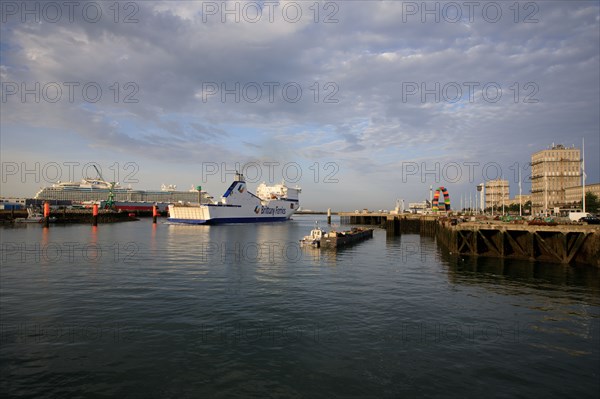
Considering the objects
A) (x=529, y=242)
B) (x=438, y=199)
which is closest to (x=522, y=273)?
(x=529, y=242)

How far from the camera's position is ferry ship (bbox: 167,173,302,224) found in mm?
104438

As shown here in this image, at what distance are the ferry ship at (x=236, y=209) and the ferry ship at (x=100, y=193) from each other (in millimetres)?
55230

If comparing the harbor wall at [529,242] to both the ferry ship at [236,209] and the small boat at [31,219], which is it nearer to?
the ferry ship at [236,209]

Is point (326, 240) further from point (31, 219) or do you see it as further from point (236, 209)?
point (31, 219)

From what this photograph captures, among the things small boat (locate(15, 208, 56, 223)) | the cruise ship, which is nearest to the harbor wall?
small boat (locate(15, 208, 56, 223))

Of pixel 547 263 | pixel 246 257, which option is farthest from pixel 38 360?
pixel 547 263

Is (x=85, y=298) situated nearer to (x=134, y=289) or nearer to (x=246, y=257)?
(x=134, y=289)

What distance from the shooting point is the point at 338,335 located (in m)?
13.9

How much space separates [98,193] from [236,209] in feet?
372

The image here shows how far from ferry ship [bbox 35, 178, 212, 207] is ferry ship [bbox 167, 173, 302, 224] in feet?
181

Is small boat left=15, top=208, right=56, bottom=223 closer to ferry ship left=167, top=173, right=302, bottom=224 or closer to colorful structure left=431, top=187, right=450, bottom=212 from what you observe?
ferry ship left=167, top=173, right=302, bottom=224

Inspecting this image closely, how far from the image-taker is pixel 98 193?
18525 cm

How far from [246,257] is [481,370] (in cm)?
2766

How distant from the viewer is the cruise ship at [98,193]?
179 m
